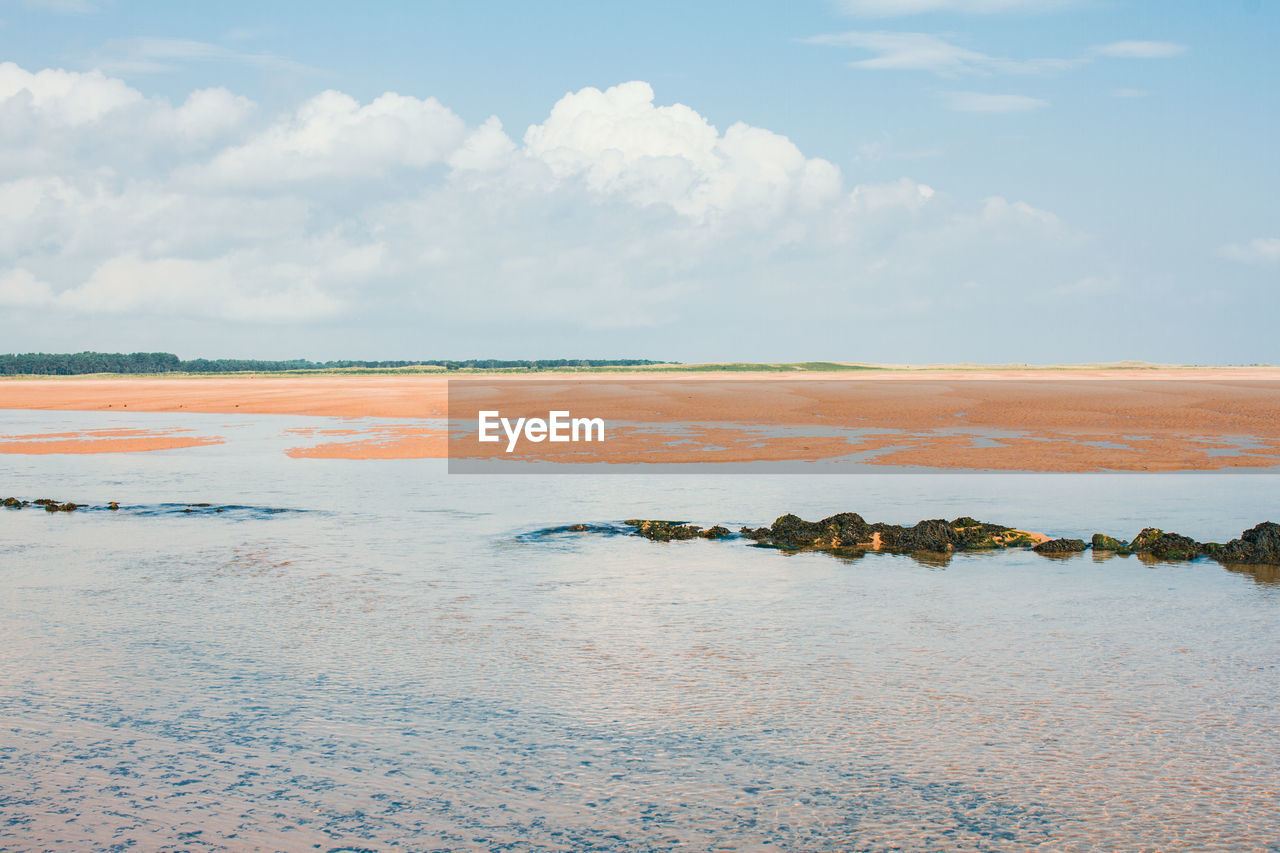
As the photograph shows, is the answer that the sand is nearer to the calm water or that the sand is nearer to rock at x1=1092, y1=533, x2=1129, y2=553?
rock at x1=1092, y1=533, x2=1129, y2=553

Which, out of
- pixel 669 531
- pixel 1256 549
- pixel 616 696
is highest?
pixel 1256 549

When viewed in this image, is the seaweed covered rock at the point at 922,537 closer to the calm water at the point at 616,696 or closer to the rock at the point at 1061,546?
the calm water at the point at 616,696

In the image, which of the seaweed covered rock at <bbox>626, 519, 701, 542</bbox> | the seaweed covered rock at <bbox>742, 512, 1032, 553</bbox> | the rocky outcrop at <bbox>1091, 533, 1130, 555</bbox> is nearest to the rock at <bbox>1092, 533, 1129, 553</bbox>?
the rocky outcrop at <bbox>1091, 533, 1130, 555</bbox>

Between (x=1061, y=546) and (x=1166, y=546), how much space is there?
1315mm

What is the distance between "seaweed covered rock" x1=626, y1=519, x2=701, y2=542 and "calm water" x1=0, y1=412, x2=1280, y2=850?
489 millimetres

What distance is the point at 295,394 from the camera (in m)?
64.8

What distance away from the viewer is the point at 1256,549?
12.9 metres

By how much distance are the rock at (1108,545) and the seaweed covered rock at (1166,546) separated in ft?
0.32

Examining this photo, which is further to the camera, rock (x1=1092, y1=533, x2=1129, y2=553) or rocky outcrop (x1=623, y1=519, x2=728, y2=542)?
rocky outcrop (x1=623, y1=519, x2=728, y2=542)

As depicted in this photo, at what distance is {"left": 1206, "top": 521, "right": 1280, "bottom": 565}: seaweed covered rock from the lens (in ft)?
42.0

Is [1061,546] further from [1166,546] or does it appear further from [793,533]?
[793,533]

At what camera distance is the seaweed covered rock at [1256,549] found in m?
12.8

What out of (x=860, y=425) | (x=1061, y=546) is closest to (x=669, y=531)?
(x=1061, y=546)

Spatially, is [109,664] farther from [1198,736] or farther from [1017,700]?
[1198,736]
